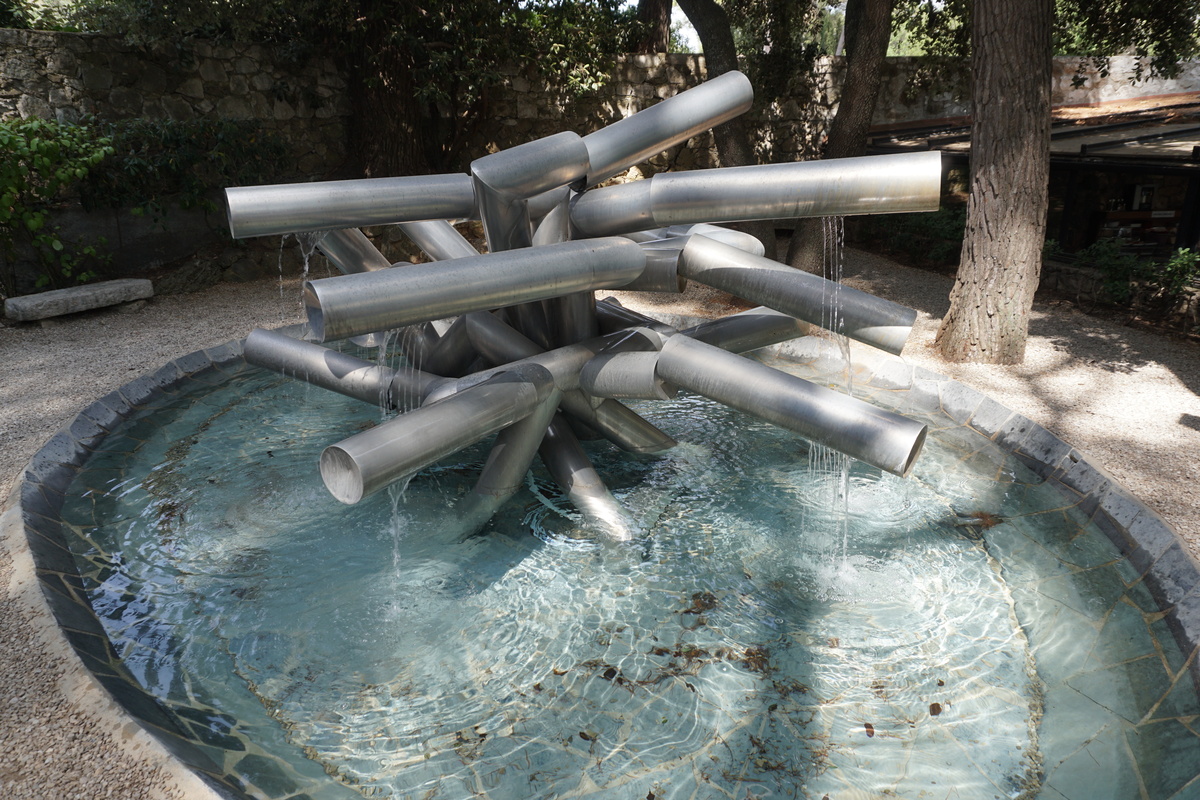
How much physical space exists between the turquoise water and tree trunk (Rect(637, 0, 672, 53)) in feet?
37.2

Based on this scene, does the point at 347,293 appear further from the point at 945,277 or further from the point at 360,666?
the point at 945,277

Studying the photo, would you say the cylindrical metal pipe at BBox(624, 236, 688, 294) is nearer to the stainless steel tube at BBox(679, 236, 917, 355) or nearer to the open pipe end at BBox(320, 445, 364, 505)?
the stainless steel tube at BBox(679, 236, 917, 355)

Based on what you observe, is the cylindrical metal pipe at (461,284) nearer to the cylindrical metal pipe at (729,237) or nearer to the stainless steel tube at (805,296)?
the stainless steel tube at (805,296)

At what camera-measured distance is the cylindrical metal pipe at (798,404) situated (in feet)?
9.54

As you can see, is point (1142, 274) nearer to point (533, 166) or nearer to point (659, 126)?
point (659, 126)

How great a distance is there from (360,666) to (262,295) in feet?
21.9

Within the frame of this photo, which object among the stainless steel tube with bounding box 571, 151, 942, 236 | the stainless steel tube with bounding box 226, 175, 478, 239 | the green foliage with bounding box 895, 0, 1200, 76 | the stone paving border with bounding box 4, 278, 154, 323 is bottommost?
the stone paving border with bounding box 4, 278, 154, 323

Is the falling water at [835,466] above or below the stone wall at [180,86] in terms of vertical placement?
below

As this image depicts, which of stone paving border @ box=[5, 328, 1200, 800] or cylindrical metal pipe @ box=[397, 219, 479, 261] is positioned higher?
cylindrical metal pipe @ box=[397, 219, 479, 261]

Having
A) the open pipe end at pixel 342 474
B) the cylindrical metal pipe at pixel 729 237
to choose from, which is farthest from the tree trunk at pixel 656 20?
the open pipe end at pixel 342 474

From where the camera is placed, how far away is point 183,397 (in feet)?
18.4

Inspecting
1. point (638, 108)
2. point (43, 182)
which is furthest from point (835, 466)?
point (638, 108)

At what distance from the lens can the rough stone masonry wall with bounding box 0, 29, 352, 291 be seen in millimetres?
8133

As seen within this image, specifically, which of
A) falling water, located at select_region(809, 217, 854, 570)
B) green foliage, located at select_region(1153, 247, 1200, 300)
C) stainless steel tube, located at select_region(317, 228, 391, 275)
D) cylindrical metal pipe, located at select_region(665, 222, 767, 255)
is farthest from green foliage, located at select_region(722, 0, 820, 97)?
stainless steel tube, located at select_region(317, 228, 391, 275)
